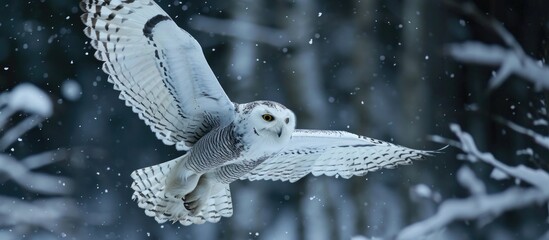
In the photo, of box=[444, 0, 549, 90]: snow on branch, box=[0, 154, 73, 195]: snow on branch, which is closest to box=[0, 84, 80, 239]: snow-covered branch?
box=[0, 154, 73, 195]: snow on branch

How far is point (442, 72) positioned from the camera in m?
1.79

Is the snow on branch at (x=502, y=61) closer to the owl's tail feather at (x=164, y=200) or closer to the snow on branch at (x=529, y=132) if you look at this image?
the snow on branch at (x=529, y=132)

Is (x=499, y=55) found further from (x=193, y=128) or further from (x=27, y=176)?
(x=27, y=176)

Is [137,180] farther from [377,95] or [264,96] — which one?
[377,95]

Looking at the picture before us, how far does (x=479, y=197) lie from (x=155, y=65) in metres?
0.98

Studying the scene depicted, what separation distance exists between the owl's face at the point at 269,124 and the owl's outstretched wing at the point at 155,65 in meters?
0.07

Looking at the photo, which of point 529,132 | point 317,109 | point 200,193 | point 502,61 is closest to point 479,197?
point 529,132

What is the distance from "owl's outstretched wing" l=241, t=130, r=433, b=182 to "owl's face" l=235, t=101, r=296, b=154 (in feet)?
0.39

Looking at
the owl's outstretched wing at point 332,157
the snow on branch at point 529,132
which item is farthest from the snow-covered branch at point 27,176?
the snow on branch at point 529,132

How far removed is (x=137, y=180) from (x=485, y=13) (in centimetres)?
95

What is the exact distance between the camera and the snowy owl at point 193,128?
1146 millimetres

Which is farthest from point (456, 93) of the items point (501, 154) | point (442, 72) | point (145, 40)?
point (145, 40)

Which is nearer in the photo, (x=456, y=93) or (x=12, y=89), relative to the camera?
(x=12, y=89)

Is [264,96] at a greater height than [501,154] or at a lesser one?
greater
